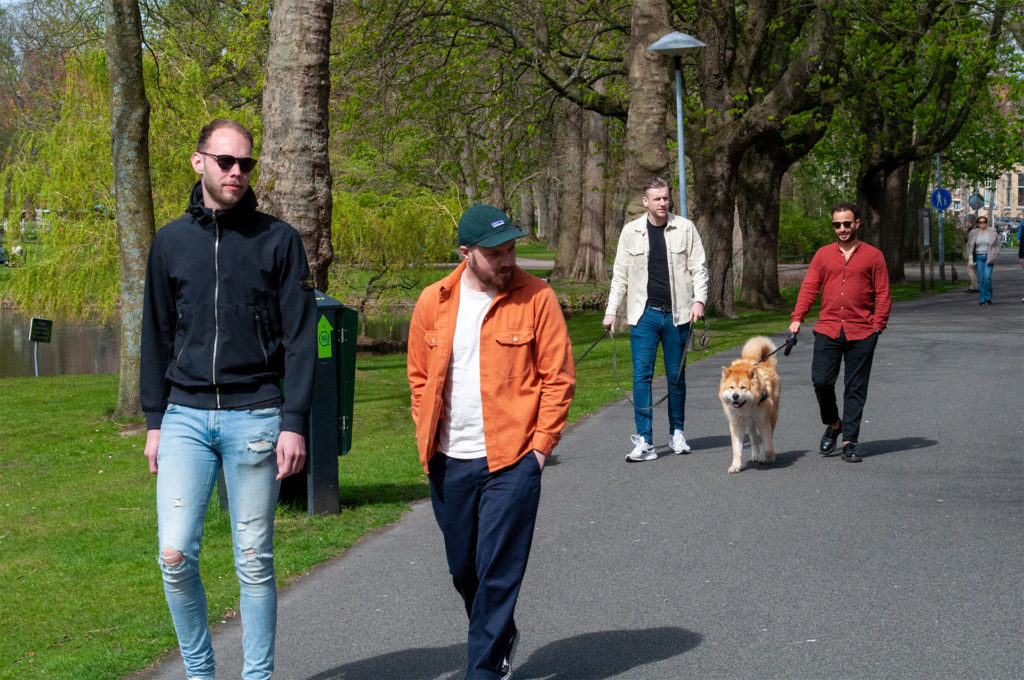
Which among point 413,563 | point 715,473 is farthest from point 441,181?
point 413,563

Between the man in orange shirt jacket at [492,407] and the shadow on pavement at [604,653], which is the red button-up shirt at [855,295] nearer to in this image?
the shadow on pavement at [604,653]

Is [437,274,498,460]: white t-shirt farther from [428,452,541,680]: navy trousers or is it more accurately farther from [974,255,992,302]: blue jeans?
[974,255,992,302]: blue jeans

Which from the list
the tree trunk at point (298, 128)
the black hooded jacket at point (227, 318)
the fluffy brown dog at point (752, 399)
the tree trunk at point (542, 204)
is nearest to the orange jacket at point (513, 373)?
the black hooded jacket at point (227, 318)

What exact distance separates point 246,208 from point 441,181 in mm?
27677

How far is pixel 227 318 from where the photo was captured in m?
4.24

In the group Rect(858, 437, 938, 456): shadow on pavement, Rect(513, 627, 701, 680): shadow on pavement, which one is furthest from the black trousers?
Rect(513, 627, 701, 680): shadow on pavement

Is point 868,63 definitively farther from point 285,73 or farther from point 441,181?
point 285,73

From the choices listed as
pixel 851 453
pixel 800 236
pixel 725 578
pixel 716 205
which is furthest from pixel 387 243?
pixel 800 236

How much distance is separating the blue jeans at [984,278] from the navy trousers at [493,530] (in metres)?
25.0

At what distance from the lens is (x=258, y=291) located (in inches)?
169

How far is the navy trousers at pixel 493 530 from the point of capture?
445 centimetres

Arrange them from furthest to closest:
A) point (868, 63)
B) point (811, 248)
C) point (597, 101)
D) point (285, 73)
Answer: point (811, 248), point (868, 63), point (597, 101), point (285, 73)

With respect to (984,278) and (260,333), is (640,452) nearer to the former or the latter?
(260,333)

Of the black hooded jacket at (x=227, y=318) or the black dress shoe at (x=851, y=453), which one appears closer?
the black hooded jacket at (x=227, y=318)
